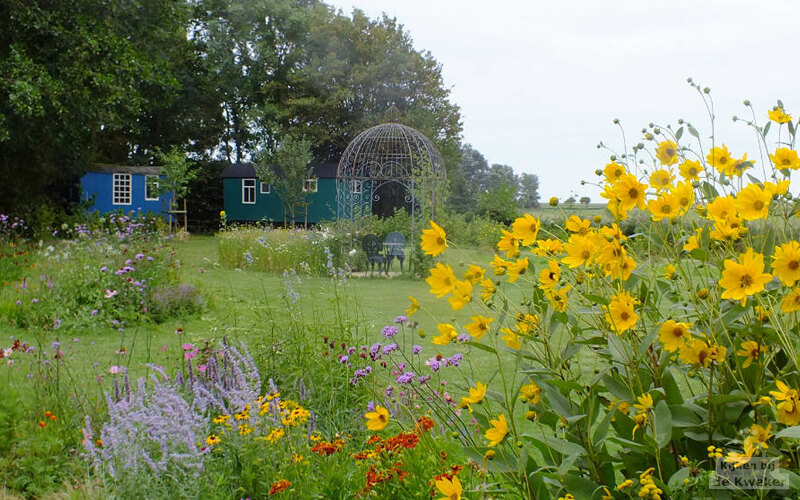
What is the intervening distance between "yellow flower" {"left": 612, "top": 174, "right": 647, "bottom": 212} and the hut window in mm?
20968

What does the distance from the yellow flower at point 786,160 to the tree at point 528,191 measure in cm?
2324

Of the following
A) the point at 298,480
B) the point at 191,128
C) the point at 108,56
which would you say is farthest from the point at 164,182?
the point at 298,480

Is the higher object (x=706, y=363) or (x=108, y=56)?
(x=108, y=56)

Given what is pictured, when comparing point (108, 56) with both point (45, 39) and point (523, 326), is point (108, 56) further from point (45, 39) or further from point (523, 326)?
point (523, 326)

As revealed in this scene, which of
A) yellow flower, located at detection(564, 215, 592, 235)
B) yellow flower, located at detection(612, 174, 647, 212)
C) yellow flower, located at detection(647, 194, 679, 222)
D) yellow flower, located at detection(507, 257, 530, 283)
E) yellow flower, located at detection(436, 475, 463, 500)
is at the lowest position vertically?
yellow flower, located at detection(436, 475, 463, 500)

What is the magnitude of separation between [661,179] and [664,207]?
97mm

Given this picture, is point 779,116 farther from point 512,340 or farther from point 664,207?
point 512,340

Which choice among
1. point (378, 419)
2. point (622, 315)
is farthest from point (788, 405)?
point (378, 419)

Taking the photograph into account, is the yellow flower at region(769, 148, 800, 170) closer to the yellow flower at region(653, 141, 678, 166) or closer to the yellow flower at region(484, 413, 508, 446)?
the yellow flower at region(653, 141, 678, 166)

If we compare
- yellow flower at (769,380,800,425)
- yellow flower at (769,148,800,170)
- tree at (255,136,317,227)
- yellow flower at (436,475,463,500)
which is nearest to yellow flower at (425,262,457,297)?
yellow flower at (436,475,463,500)

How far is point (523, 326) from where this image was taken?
1.56 metres

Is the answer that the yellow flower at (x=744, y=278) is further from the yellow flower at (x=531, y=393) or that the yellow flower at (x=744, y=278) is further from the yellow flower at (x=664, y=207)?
the yellow flower at (x=531, y=393)

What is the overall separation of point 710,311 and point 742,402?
200mm

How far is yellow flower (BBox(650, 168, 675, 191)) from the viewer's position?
1.52 metres
